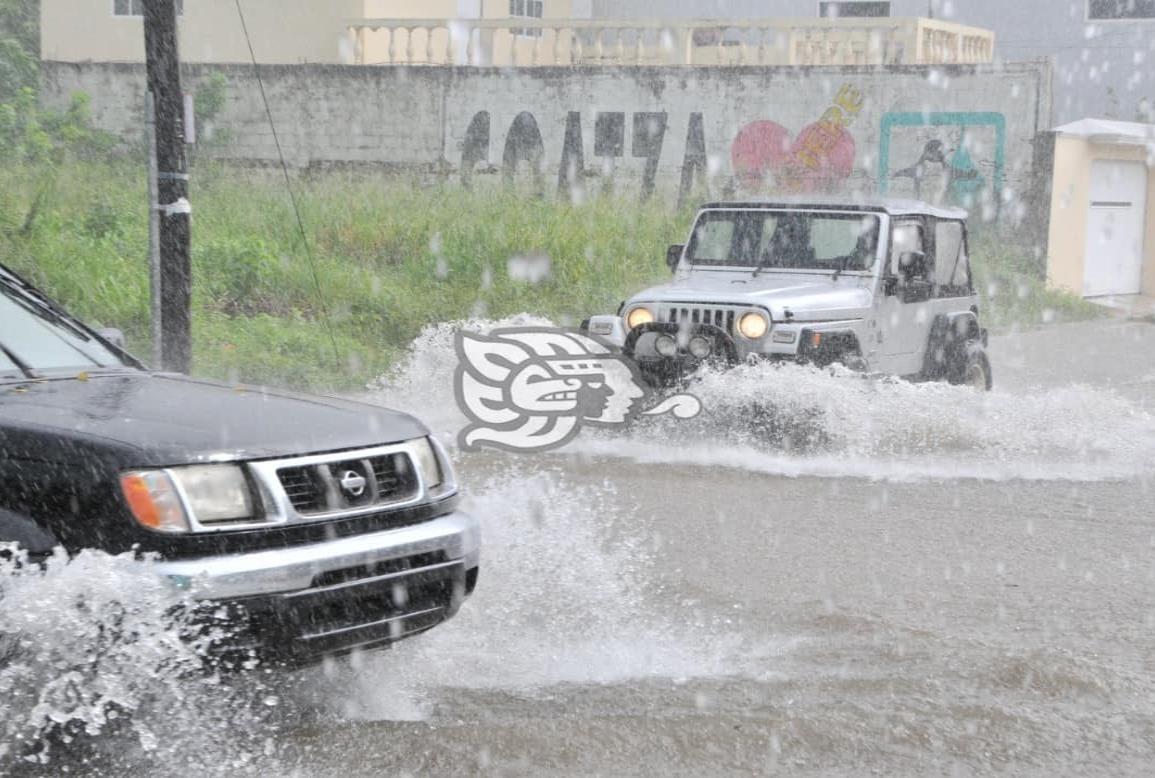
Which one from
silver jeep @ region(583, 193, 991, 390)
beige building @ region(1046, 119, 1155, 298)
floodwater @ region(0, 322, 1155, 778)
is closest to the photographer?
floodwater @ region(0, 322, 1155, 778)

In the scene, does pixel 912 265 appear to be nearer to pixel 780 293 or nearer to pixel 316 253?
pixel 780 293

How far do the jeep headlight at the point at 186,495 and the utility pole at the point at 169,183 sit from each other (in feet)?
22.9

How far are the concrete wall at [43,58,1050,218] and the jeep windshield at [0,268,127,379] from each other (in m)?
18.2

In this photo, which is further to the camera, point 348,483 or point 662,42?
point 662,42

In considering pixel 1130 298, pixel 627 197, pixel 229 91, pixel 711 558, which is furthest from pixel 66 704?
pixel 1130 298

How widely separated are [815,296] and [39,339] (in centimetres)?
621

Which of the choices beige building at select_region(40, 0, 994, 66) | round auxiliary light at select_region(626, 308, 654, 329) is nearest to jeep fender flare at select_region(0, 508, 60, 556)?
round auxiliary light at select_region(626, 308, 654, 329)

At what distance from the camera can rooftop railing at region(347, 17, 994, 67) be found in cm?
2423

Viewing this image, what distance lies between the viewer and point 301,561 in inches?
169

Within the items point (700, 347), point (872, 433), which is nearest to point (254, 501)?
point (700, 347)

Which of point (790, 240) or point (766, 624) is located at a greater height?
point (790, 240)

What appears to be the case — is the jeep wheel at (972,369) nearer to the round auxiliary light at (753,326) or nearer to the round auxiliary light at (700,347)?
the round auxiliary light at (753,326)

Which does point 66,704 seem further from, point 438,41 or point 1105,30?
point 1105,30

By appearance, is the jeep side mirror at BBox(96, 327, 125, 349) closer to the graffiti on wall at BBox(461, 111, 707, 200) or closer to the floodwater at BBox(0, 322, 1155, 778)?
the floodwater at BBox(0, 322, 1155, 778)
